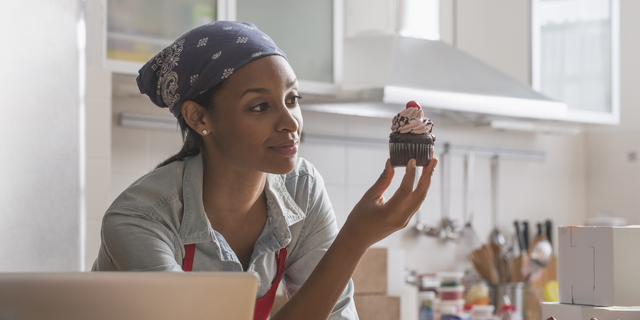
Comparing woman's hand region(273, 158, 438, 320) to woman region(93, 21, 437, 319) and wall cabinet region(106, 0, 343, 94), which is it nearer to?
woman region(93, 21, 437, 319)

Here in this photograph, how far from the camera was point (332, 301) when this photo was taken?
0.85 m

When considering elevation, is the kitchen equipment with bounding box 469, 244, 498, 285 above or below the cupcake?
below

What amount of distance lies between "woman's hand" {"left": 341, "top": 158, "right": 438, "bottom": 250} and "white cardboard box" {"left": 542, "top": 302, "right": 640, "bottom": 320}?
286 mm

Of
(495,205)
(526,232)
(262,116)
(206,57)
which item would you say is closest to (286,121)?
(262,116)

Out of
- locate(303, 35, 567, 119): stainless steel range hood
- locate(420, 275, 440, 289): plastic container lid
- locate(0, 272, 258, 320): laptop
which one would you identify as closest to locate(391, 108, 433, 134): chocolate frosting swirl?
locate(0, 272, 258, 320): laptop

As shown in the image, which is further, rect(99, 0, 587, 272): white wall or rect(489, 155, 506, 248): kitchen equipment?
rect(489, 155, 506, 248): kitchen equipment

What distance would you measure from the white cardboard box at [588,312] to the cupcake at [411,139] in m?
0.29

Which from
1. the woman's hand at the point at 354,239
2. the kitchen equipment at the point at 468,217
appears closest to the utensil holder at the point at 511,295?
the kitchen equipment at the point at 468,217

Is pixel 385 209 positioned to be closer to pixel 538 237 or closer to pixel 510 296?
pixel 510 296

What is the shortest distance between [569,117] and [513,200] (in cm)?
57

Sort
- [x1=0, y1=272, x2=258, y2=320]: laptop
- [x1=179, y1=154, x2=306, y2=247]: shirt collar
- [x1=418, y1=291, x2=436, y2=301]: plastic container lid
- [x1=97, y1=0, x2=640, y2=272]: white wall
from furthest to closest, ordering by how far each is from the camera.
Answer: [x1=418, y1=291, x2=436, y2=301]: plastic container lid → [x1=97, y1=0, x2=640, y2=272]: white wall → [x1=179, y1=154, x2=306, y2=247]: shirt collar → [x1=0, y1=272, x2=258, y2=320]: laptop

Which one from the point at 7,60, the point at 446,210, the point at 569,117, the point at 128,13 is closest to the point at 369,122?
the point at 446,210

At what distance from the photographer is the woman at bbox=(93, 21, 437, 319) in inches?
33.3

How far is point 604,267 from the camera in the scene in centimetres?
90
